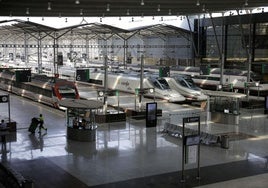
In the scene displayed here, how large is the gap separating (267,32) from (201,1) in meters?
20.8

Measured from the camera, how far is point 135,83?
1510 inches

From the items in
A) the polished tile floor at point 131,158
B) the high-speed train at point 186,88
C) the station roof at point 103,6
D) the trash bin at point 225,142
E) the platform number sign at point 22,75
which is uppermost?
the station roof at point 103,6

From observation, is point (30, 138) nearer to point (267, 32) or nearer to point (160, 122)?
point (160, 122)

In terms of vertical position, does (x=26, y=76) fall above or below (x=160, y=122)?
above

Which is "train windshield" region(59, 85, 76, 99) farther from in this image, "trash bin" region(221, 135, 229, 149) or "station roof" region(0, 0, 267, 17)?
"trash bin" region(221, 135, 229, 149)

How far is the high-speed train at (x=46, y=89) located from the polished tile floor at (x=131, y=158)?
6.99m

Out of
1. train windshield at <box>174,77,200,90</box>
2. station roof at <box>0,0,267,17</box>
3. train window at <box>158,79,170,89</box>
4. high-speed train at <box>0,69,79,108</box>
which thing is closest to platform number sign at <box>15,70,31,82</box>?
high-speed train at <box>0,69,79,108</box>

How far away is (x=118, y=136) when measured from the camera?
20.7 m

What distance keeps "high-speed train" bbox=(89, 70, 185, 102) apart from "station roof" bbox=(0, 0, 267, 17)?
22.3 ft

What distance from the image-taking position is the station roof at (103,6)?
24734 millimetres

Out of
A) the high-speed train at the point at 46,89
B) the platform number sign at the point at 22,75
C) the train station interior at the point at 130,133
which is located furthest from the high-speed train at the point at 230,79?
the platform number sign at the point at 22,75

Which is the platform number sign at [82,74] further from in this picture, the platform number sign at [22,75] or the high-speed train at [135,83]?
the high-speed train at [135,83]

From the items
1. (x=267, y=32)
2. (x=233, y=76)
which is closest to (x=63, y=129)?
(x=233, y=76)

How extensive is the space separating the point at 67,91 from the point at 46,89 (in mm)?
2751
